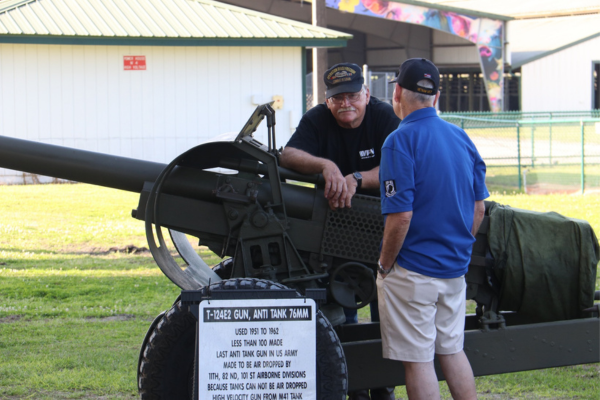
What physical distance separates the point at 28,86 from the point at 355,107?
1492cm

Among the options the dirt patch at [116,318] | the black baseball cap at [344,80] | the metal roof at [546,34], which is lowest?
the dirt patch at [116,318]

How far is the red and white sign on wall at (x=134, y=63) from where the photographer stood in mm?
17812

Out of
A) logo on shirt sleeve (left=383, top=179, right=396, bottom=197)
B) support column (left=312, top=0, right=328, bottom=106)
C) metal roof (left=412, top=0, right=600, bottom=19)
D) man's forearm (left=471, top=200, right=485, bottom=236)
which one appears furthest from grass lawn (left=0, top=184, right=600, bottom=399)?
metal roof (left=412, top=0, right=600, bottom=19)

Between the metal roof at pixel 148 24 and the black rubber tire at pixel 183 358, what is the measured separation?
48.6ft

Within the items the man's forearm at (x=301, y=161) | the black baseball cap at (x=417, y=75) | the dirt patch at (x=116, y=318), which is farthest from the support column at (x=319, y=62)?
the black baseball cap at (x=417, y=75)

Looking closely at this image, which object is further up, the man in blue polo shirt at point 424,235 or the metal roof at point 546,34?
the metal roof at point 546,34

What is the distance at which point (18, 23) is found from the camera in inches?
681

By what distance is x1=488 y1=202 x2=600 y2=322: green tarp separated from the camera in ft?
12.4

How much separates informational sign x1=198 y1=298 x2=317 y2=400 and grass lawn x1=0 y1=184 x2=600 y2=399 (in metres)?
1.54

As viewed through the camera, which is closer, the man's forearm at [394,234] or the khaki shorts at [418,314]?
the man's forearm at [394,234]

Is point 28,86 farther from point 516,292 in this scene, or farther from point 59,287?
point 516,292

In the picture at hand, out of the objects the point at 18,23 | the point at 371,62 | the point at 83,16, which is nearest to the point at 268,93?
the point at 83,16

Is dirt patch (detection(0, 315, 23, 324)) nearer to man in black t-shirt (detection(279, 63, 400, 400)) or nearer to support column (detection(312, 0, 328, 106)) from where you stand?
man in black t-shirt (detection(279, 63, 400, 400))

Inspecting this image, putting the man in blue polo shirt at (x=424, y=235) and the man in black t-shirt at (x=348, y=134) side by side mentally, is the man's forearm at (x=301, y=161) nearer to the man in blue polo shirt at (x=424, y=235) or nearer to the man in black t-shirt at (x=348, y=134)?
the man in black t-shirt at (x=348, y=134)
